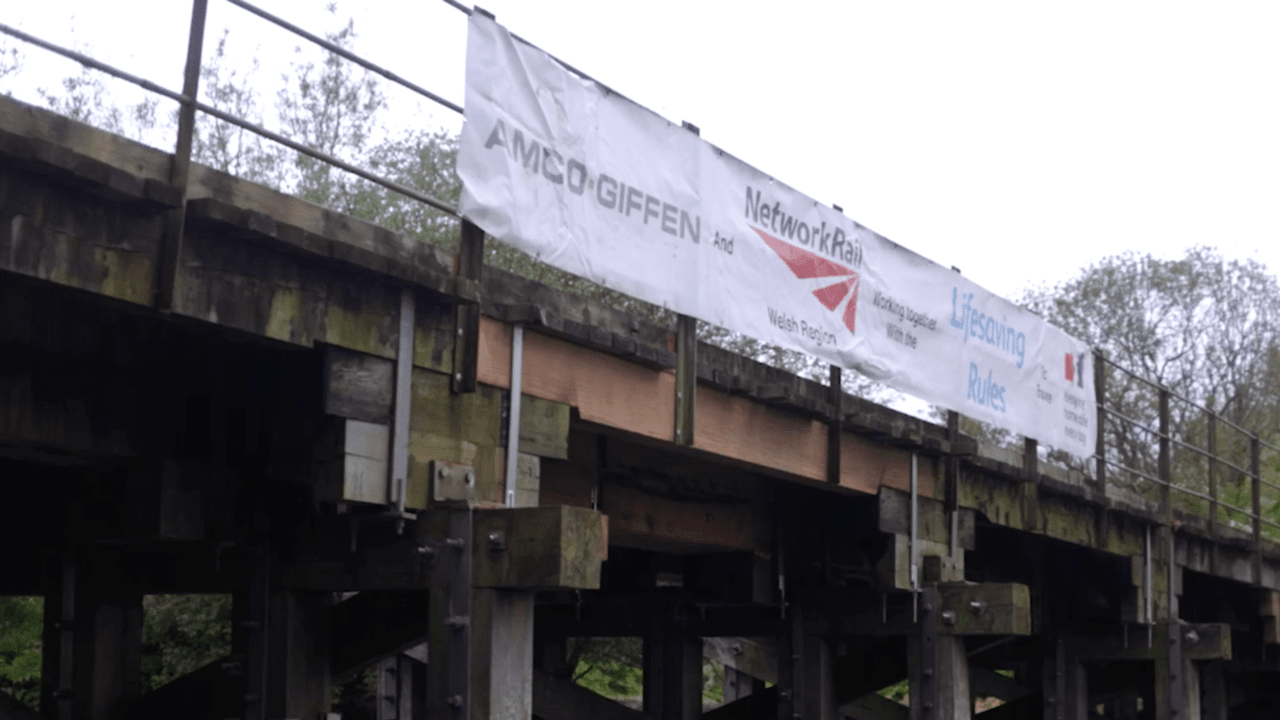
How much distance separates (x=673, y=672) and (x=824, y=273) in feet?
15.3

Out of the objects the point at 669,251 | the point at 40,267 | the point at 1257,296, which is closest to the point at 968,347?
the point at 669,251

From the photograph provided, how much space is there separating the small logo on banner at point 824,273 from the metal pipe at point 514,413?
2323 millimetres

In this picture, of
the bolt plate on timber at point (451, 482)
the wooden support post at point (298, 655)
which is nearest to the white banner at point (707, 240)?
the bolt plate on timber at point (451, 482)

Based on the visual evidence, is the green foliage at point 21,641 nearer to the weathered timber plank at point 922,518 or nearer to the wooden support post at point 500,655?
the weathered timber plank at point 922,518

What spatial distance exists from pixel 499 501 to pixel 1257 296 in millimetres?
36589

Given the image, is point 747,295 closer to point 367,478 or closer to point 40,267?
point 367,478

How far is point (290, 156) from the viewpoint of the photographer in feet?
63.7

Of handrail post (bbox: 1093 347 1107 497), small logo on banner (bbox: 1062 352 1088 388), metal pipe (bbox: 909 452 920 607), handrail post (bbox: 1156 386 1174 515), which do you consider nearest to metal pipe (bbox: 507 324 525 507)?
metal pipe (bbox: 909 452 920 607)

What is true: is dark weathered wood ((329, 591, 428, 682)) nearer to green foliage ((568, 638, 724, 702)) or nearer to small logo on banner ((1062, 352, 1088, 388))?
small logo on banner ((1062, 352, 1088, 388))

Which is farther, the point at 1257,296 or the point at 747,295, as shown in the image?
the point at 1257,296

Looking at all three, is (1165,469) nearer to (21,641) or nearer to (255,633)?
(255,633)

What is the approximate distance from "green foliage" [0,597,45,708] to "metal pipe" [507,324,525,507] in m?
12.7

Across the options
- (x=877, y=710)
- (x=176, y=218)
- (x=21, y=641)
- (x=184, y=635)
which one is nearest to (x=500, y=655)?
(x=176, y=218)

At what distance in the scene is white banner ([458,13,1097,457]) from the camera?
686cm
